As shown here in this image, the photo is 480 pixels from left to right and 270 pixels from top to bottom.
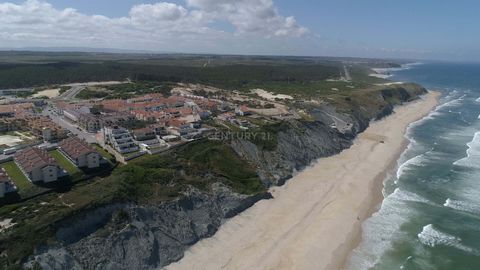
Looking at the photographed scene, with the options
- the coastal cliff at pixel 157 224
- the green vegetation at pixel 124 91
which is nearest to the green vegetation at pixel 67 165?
the coastal cliff at pixel 157 224

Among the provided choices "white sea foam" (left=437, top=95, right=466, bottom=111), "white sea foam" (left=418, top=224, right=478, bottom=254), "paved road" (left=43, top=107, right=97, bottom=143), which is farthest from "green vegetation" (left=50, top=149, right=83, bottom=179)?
"white sea foam" (left=437, top=95, right=466, bottom=111)

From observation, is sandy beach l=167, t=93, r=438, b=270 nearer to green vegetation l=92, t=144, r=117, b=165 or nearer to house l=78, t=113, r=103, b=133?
green vegetation l=92, t=144, r=117, b=165

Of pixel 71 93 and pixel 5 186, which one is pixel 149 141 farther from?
pixel 71 93

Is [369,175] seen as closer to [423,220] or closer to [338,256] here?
[423,220]

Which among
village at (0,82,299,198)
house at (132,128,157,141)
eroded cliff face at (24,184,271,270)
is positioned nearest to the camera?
eroded cliff face at (24,184,271,270)

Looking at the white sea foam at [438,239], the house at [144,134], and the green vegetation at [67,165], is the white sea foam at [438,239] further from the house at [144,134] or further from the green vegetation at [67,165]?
the house at [144,134]

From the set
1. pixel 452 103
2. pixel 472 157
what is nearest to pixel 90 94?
pixel 472 157

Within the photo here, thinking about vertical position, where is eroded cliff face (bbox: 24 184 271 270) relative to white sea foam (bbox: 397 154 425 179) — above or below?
above
